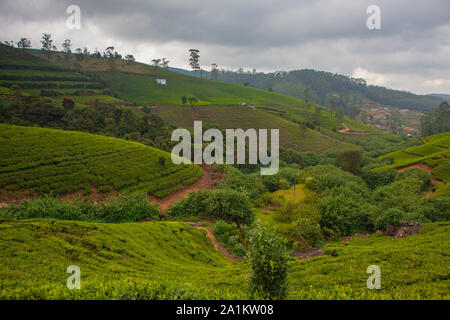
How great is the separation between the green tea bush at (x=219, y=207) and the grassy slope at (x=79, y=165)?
6758mm

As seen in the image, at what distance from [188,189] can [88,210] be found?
49.2 feet

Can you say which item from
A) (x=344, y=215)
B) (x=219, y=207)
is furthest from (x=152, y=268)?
(x=344, y=215)

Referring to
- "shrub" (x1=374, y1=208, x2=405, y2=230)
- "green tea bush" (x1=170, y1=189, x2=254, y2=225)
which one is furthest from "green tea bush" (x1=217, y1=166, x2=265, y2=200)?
"shrub" (x1=374, y1=208, x2=405, y2=230)

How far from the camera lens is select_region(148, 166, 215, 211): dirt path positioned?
3075cm

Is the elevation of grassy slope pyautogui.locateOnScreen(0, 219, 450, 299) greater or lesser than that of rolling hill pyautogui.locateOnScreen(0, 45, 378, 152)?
lesser

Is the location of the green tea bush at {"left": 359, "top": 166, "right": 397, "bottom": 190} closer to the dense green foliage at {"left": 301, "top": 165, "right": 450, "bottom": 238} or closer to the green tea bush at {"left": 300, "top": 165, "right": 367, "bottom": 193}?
the dense green foliage at {"left": 301, "top": 165, "right": 450, "bottom": 238}

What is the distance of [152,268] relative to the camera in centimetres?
1288

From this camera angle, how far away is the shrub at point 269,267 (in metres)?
6.36

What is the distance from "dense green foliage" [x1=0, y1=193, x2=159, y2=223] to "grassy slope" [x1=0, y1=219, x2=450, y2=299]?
468 centimetres

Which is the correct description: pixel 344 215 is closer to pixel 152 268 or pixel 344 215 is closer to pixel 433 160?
pixel 152 268

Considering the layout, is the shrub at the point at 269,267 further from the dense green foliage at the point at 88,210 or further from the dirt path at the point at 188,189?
the dirt path at the point at 188,189

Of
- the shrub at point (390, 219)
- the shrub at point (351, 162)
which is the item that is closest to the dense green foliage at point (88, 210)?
the shrub at point (390, 219)
